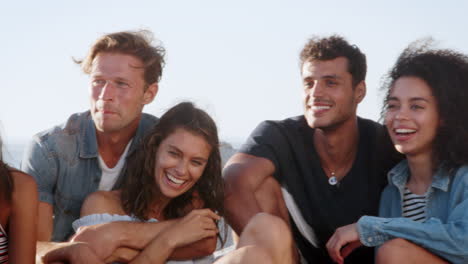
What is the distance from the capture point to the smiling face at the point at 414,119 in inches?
128

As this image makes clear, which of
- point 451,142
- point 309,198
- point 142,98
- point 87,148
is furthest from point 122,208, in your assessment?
point 451,142

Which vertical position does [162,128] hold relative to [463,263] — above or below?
above

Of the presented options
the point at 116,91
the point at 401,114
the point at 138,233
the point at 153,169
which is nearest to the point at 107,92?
the point at 116,91

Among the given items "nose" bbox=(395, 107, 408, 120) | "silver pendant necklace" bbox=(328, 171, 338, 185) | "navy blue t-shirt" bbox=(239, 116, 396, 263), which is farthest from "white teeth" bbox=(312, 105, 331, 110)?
"nose" bbox=(395, 107, 408, 120)

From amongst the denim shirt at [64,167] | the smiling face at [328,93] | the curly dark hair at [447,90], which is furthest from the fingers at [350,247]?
the denim shirt at [64,167]

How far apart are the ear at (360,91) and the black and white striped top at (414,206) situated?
46.8 inches

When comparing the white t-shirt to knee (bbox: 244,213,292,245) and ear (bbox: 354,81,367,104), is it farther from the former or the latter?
ear (bbox: 354,81,367,104)

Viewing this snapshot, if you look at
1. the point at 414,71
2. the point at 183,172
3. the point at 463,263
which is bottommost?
the point at 463,263

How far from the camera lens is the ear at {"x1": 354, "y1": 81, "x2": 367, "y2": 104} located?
4.41 m

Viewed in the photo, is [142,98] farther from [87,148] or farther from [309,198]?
[309,198]

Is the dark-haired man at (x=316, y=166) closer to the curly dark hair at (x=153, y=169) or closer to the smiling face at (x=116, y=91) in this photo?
the curly dark hair at (x=153, y=169)

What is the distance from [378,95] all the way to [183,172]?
1459 mm

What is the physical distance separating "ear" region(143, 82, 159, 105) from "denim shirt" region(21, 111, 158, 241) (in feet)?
0.95

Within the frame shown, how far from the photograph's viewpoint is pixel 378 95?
12.7 feet
